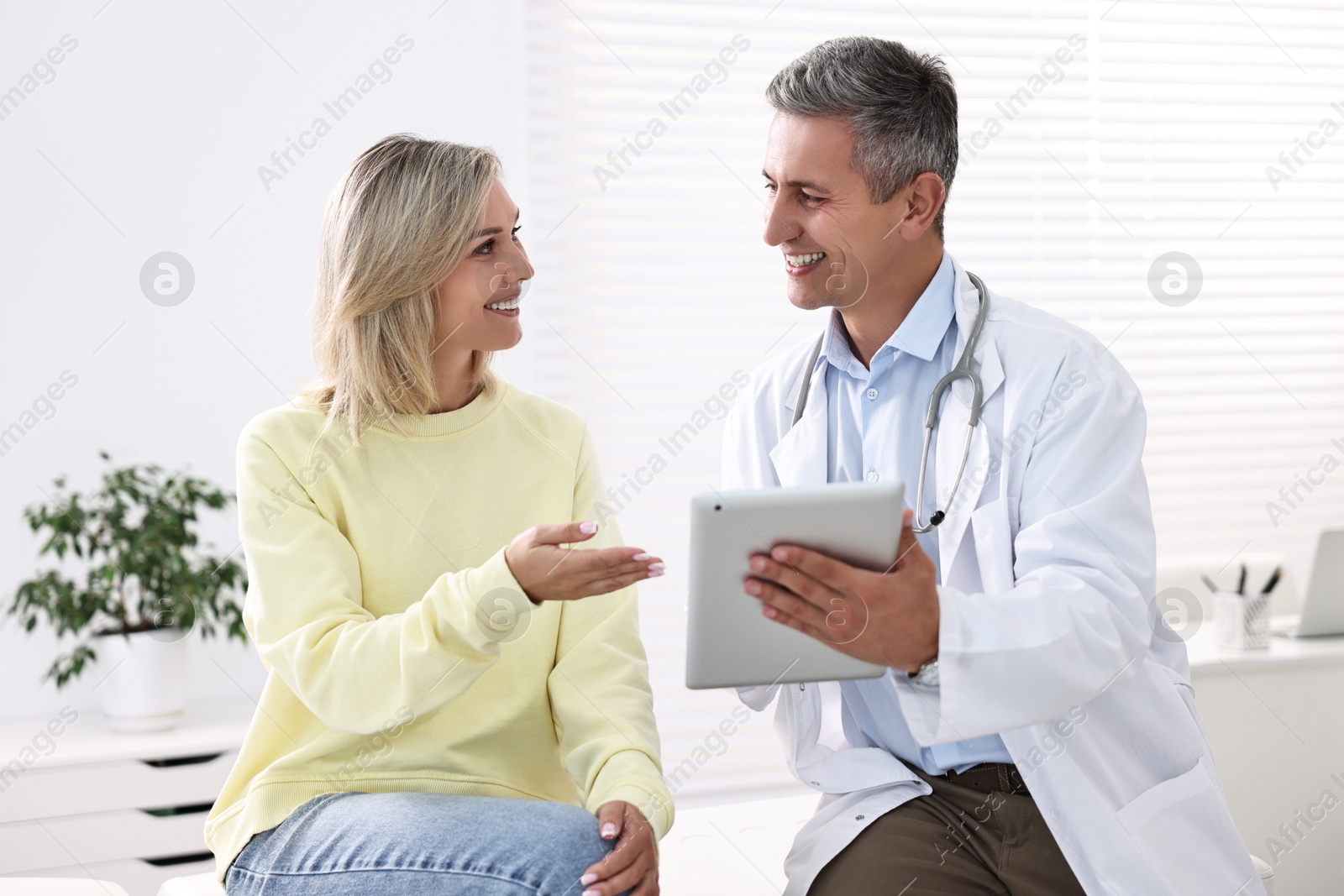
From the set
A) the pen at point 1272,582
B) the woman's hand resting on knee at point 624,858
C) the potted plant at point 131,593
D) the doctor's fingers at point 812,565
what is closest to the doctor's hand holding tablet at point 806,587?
the doctor's fingers at point 812,565

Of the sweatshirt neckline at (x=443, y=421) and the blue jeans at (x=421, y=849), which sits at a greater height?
the sweatshirt neckline at (x=443, y=421)

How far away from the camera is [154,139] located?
2.78 metres

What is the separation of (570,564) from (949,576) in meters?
0.56

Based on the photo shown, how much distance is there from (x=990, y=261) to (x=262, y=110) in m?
2.09

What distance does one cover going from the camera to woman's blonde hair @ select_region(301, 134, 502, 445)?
→ 1.63 metres

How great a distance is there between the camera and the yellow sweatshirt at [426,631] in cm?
141

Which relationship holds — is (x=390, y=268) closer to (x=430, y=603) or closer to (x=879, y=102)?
(x=430, y=603)

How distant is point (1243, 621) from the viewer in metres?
2.42

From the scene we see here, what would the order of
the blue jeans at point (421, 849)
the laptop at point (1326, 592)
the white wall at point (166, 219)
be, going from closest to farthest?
the blue jeans at point (421, 849) < the laptop at point (1326, 592) < the white wall at point (166, 219)

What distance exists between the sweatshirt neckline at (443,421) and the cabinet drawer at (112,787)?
1179 millimetres

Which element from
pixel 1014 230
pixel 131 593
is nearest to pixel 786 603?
pixel 131 593

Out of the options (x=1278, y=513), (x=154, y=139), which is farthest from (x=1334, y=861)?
(x=154, y=139)

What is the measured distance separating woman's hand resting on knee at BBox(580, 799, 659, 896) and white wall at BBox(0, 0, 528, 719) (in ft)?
5.63

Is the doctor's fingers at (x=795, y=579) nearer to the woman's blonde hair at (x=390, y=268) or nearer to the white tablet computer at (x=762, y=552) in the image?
the white tablet computer at (x=762, y=552)
